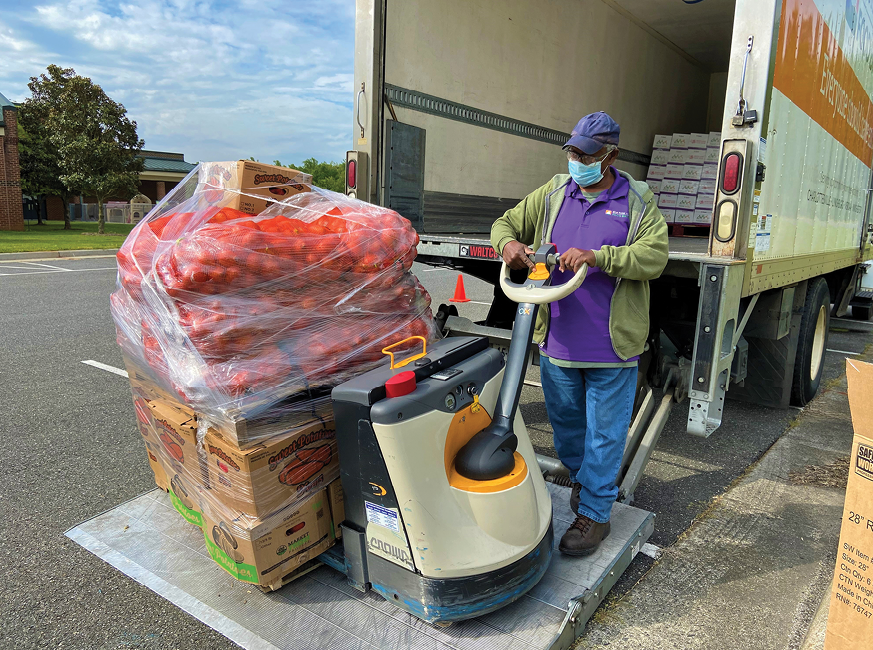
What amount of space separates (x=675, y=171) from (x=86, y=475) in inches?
270

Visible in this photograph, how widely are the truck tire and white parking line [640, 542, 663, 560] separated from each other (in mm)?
2819

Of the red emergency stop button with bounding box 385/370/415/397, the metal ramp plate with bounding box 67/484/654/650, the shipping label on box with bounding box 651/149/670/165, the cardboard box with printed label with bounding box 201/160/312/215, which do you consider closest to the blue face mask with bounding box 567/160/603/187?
the red emergency stop button with bounding box 385/370/415/397

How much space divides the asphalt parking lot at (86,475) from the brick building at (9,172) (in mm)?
24249

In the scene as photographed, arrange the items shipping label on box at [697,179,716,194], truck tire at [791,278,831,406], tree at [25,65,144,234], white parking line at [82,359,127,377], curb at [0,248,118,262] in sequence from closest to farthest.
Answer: truck tire at [791,278,831,406], white parking line at [82,359,127,377], shipping label on box at [697,179,716,194], curb at [0,248,118,262], tree at [25,65,144,234]

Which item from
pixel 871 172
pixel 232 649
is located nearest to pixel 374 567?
pixel 232 649

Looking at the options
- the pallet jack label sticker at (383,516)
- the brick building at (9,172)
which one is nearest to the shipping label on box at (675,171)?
the pallet jack label sticker at (383,516)

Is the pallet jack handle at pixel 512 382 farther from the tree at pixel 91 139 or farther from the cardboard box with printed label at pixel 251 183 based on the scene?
the tree at pixel 91 139

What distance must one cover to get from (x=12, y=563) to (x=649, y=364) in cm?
313

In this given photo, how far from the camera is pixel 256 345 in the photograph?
2.22m

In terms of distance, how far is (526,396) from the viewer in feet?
16.6

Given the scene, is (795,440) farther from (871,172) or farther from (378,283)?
(871,172)

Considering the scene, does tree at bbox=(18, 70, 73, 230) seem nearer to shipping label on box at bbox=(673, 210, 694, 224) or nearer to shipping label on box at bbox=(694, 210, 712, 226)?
shipping label on box at bbox=(673, 210, 694, 224)

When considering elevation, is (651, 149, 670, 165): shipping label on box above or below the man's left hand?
above

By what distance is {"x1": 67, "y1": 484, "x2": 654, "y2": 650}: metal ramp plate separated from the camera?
6.84 ft
